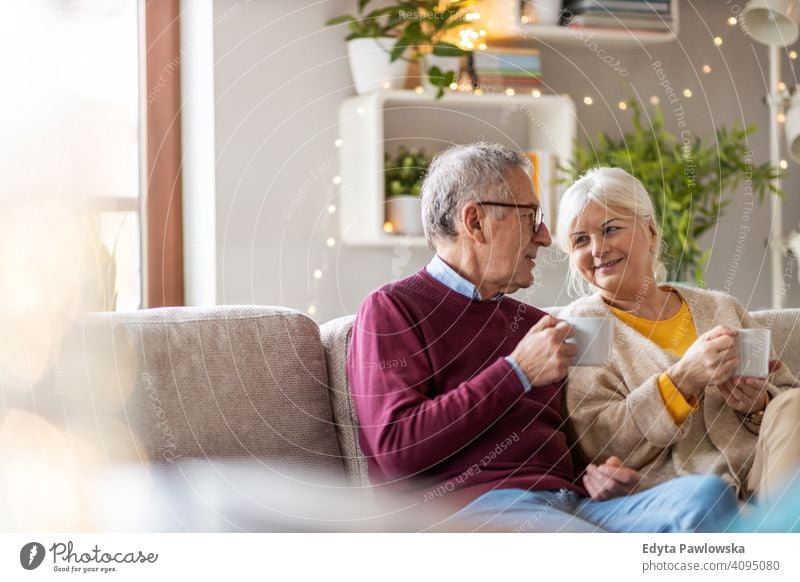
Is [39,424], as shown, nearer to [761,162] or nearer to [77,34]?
[77,34]

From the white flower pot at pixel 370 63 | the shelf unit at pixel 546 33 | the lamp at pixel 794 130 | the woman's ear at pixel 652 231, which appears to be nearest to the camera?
the woman's ear at pixel 652 231

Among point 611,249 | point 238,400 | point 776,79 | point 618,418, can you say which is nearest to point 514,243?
point 611,249

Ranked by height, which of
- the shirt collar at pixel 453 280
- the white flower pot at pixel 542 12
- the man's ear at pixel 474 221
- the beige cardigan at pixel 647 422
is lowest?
the beige cardigan at pixel 647 422

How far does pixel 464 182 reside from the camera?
3.89 feet

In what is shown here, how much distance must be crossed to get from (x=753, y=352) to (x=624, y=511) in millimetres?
247

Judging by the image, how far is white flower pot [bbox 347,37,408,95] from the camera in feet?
5.77

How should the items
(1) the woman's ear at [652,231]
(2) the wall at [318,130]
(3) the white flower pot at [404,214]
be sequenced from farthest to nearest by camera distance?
1. (3) the white flower pot at [404,214]
2. (2) the wall at [318,130]
3. (1) the woman's ear at [652,231]

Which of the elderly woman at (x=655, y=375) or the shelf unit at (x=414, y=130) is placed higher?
the shelf unit at (x=414, y=130)

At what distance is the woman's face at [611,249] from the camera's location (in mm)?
1235

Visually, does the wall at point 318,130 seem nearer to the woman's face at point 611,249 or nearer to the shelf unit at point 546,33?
the shelf unit at point 546,33

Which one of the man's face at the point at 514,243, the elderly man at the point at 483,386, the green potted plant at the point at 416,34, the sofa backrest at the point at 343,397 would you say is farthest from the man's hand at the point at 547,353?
the green potted plant at the point at 416,34

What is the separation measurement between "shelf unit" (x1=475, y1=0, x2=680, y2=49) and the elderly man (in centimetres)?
72

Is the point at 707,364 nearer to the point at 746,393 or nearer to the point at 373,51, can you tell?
the point at 746,393

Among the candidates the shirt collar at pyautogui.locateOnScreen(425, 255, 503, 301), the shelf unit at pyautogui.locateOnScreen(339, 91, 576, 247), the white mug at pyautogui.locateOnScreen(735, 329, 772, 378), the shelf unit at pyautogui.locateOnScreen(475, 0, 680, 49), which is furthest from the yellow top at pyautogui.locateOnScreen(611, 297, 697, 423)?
the shelf unit at pyautogui.locateOnScreen(475, 0, 680, 49)
